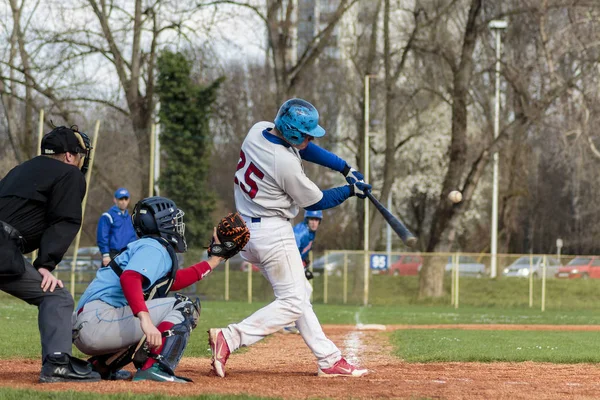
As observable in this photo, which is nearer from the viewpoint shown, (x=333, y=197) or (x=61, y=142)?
(x=61, y=142)

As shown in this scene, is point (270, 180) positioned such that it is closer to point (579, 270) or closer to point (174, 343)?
point (174, 343)

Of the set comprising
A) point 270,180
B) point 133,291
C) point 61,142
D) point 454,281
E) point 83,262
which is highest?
point 61,142

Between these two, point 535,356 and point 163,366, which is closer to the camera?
point 163,366

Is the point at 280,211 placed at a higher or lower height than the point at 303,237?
higher

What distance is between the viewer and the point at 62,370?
20.0 feet

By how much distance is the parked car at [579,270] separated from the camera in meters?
27.1

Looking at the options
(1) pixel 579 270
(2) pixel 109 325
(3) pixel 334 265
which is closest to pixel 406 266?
(3) pixel 334 265

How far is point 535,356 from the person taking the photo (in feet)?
31.2

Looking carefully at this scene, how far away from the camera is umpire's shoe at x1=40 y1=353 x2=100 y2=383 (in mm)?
6059

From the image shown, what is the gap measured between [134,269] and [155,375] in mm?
837

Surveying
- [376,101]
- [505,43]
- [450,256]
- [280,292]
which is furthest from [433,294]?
[280,292]

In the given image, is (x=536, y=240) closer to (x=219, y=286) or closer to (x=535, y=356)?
(x=219, y=286)

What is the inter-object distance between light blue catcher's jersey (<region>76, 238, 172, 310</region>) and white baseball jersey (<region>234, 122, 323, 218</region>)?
1.00m

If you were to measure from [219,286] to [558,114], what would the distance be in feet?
41.2
